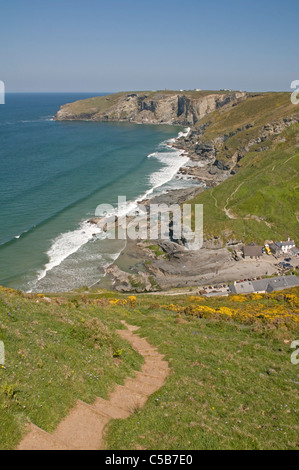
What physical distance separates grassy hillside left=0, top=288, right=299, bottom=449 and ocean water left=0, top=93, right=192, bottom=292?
32898mm

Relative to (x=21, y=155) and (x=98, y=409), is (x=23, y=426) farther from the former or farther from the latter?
(x=21, y=155)

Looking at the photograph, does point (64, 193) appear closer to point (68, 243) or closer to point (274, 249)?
point (68, 243)

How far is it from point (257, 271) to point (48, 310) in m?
41.4

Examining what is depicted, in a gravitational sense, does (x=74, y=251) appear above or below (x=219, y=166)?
below

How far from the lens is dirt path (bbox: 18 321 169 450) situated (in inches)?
366

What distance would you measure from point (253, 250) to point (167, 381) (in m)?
45.2

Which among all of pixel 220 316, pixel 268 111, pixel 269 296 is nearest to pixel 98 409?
pixel 220 316

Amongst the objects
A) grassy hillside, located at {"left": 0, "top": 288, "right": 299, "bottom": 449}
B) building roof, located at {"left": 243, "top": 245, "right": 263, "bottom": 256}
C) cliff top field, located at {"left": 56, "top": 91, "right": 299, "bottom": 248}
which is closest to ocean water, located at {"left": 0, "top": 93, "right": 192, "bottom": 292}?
cliff top field, located at {"left": 56, "top": 91, "right": 299, "bottom": 248}

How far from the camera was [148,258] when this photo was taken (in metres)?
57.3

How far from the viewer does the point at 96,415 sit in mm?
10969

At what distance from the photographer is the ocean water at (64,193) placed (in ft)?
172

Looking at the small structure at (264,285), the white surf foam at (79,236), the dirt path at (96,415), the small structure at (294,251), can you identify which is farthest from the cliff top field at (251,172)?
the dirt path at (96,415)

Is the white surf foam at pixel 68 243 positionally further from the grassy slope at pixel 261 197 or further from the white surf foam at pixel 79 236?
the grassy slope at pixel 261 197

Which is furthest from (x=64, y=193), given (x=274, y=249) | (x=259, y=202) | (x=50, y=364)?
(x=50, y=364)
